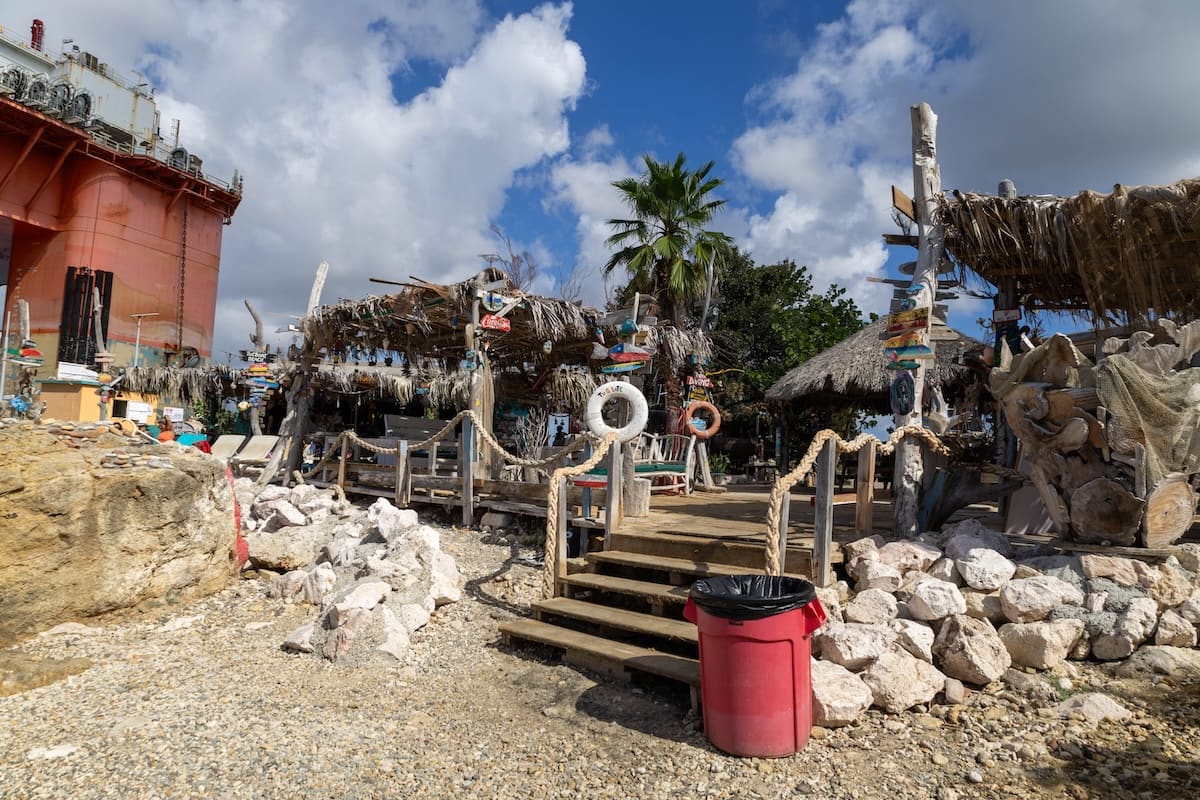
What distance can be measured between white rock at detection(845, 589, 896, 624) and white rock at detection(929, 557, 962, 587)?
48 cm

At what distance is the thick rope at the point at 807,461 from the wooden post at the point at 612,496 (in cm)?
169

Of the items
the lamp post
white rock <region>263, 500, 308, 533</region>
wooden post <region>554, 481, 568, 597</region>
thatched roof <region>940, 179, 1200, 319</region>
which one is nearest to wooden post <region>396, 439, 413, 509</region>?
white rock <region>263, 500, 308, 533</region>

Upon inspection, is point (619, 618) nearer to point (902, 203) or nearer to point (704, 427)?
point (902, 203)

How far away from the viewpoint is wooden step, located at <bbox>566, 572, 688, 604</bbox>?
5.02 m

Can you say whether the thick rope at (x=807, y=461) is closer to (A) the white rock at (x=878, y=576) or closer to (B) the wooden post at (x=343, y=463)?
(A) the white rock at (x=878, y=576)

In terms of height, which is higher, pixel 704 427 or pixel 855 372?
pixel 855 372

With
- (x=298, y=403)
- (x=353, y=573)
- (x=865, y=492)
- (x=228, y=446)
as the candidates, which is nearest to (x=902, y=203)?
(x=865, y=492)

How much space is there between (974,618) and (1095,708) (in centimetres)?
83

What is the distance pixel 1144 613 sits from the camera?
4312 mm

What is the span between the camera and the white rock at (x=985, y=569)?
15.4 feet

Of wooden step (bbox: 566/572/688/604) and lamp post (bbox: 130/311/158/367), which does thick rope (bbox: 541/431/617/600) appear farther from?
lamp post (bbox: 130/311/158/367)

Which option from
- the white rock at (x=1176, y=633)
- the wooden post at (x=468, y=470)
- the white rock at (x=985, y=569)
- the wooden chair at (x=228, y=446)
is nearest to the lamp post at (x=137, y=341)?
the wooden chair at (x=228, y=446)

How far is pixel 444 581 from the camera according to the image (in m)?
6.11

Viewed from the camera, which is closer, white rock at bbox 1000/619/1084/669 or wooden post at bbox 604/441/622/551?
white rock at bbox 1000/619/1084/669
